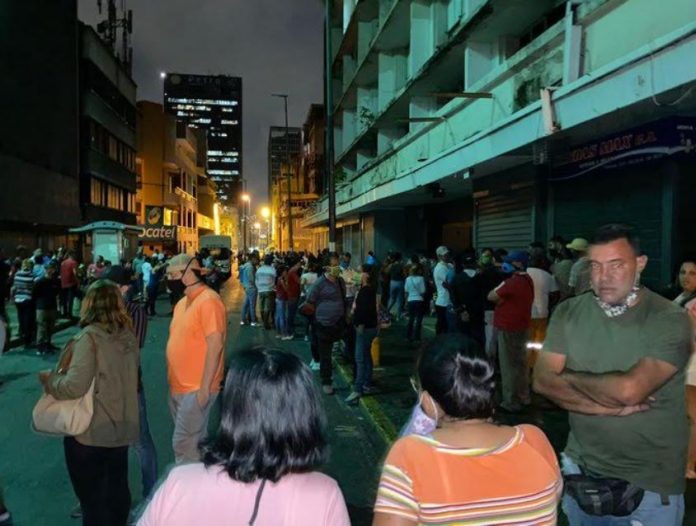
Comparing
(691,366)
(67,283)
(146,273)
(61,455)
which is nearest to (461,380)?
(691,366)

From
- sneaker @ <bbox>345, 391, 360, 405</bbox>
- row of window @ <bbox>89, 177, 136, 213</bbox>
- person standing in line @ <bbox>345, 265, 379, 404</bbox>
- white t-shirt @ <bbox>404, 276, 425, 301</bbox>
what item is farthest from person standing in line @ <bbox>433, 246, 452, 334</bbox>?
row of window @ <bbox>89, 177, 136, 213</bbox>

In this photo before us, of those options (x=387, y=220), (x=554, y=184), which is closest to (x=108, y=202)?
(x=387, y=220)

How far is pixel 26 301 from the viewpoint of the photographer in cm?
1129

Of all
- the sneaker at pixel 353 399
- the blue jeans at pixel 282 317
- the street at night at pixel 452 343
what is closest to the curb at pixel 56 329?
the street at night at pixel 452 343

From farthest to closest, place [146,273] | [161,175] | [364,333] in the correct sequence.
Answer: [161,175] < [146,273] < [364,333]

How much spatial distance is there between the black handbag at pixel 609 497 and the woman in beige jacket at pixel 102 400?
2626mm

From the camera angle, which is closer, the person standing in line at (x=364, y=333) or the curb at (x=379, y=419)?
the curb at (x=379, y=419)

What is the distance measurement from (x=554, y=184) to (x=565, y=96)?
3.38 m

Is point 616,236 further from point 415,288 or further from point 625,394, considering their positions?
point 415,288

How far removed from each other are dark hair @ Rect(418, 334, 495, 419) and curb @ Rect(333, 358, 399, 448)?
4.32 meters

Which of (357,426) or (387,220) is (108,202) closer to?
(387,220)

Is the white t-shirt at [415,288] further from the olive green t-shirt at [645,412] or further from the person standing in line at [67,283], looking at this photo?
the olive green t-shirt at [645,412]

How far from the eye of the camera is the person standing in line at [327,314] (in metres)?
8.12

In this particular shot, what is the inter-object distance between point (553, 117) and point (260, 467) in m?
6.86
